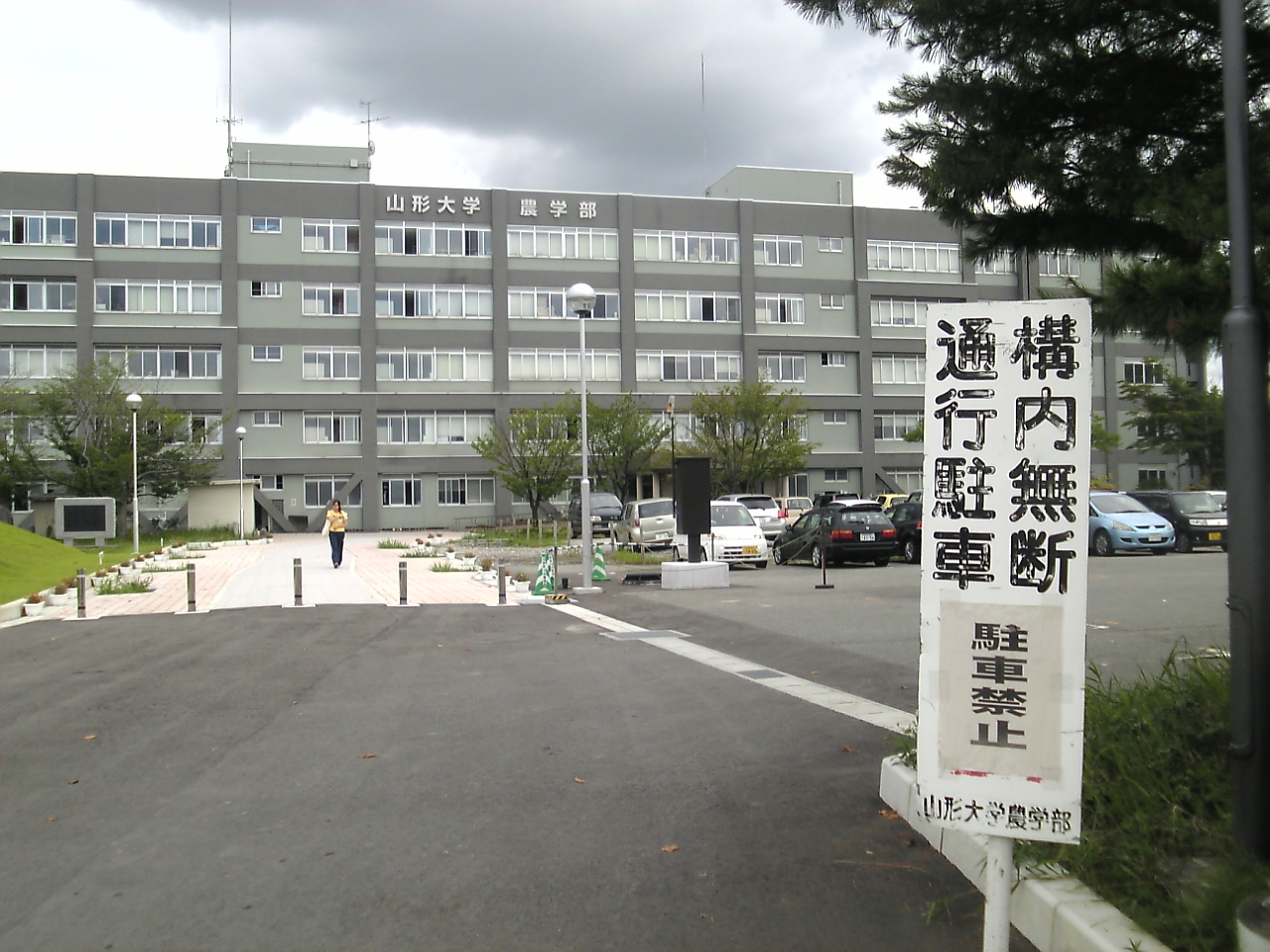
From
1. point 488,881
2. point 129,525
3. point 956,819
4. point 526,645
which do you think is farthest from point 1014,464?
point 129,525

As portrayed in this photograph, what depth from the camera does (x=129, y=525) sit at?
51031mm

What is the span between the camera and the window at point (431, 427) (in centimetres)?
5728

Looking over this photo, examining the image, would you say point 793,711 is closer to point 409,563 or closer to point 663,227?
point 409,563

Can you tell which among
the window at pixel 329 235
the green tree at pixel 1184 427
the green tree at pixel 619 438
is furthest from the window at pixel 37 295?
the green tree at pixel 1184 427

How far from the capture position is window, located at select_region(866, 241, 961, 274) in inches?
2485

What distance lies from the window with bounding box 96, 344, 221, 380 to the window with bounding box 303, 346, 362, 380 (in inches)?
175

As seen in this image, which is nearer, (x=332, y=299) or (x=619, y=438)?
(x=619, y=438)

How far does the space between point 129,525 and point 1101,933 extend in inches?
2110

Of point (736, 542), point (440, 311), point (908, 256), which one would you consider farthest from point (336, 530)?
point (908, 256)

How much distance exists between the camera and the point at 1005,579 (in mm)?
3676

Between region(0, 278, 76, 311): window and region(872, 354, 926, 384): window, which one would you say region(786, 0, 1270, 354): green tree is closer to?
region(0, 278, 76, 311): window

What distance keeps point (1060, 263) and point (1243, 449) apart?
2798 mm

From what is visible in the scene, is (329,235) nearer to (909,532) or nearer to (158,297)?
(158,297)

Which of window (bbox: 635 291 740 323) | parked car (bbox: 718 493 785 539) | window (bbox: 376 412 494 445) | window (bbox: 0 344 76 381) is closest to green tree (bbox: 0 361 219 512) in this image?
window (bbox: 0 344 76 381)
